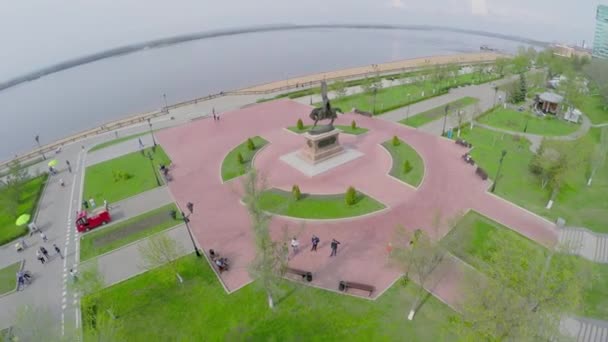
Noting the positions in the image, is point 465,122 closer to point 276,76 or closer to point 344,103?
point 344,103

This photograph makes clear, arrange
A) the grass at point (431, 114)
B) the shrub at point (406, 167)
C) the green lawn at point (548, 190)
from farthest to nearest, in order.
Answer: the grass at point (431, 114) → the shrub at point (406, 167) → the green lawn at point (548, 190)

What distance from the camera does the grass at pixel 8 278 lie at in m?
20.9

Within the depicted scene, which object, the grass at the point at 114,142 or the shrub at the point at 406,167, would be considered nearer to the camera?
the shrub at the point at 406,167

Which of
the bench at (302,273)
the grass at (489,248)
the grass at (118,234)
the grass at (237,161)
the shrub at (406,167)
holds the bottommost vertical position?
the grass at (489,248)

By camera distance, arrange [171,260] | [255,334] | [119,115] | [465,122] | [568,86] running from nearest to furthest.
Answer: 1. [255,334]
2. [171,260]
3. [465,122]
4. [568,86]
5. [119,115]

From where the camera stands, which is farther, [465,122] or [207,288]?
[465,122]

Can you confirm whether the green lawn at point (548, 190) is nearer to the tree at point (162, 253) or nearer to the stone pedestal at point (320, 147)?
the stone pedestal at point (320, 147)

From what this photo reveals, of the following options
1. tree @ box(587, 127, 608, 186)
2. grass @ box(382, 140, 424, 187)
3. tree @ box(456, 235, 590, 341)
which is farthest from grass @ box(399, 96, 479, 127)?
tree @ box(456, 235, 590, 341)

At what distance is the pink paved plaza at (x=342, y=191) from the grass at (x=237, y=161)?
0.76m

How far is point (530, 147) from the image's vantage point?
35719mm

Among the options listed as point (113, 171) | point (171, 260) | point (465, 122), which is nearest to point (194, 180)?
point (113, 171)

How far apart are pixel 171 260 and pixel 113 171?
19.8 meters

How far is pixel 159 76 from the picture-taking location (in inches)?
3442

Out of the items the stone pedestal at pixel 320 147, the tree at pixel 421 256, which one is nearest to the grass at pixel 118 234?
the stone pedestal at pixel 320 147
